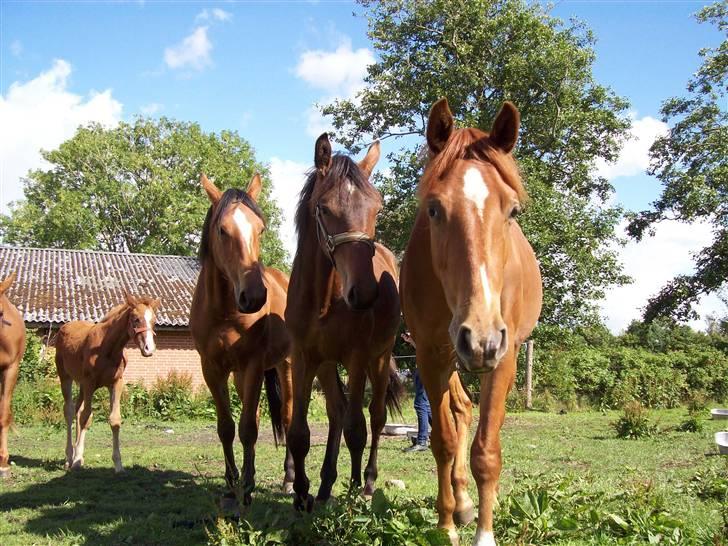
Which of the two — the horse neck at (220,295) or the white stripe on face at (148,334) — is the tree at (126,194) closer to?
the white stripe on face at (148,334)

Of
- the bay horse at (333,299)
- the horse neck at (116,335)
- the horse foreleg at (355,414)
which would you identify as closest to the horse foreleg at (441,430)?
the bay horse at (333,299)

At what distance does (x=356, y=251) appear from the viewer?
13.5 feet

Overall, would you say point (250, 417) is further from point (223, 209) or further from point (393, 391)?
point (393, 391)

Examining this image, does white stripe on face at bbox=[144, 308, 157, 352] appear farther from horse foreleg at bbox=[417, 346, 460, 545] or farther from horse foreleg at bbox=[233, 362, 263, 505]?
horse foreleg at bbox=[417, 346, 460, 545]

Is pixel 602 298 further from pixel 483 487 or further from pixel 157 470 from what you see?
pixel 483 487

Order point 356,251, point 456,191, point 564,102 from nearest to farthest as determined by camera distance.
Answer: point 456,191
point 356,251
point 564,102

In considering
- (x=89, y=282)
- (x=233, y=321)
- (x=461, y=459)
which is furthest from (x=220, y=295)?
(x=89, y=282)

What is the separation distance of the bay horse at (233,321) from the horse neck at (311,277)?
29 centimetres

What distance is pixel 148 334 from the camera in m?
8.84

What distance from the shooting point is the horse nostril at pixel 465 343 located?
2434 mm

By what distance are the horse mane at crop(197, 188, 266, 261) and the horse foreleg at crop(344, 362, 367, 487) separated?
154 cm

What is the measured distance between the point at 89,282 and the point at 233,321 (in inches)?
880

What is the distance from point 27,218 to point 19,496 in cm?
4172


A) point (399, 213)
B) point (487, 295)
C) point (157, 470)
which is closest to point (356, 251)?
point (487, 295)
